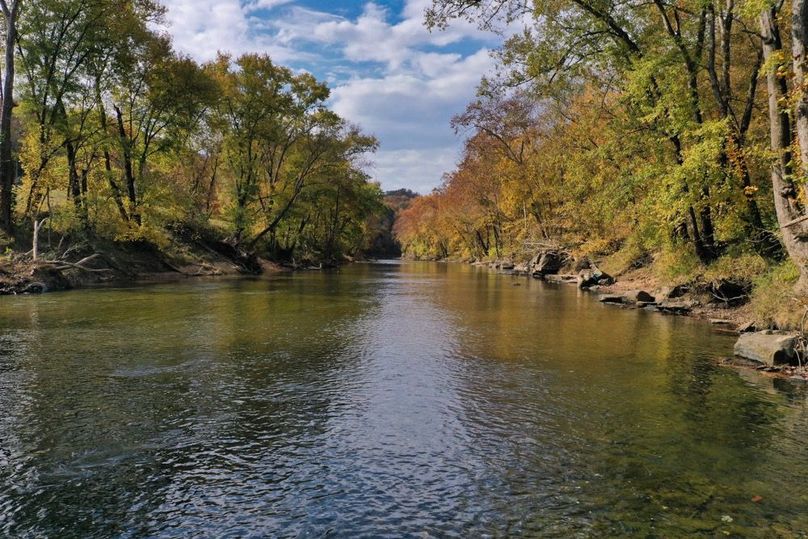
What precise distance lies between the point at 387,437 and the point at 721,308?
59.4 ft

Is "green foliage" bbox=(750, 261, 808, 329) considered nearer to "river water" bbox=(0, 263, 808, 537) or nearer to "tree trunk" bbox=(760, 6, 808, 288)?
"tree trunk" bbox=(760, 6, 808, 288)

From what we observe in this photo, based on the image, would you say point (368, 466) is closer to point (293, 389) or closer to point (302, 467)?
point (302, 467)

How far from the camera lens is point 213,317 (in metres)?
19.9

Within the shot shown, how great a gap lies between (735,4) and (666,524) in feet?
69.0

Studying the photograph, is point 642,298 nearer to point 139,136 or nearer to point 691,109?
point 691,109

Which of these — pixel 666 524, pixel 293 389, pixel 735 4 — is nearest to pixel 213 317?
pixel 293 389

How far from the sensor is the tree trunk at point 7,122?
28.5 meters

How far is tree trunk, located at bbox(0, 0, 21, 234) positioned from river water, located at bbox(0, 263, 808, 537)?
1804 centimetres

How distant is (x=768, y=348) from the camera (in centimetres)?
1309

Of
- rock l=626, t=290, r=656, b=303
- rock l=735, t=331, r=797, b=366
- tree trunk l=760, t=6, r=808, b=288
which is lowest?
rock l=735, t=331, r=797, b=366

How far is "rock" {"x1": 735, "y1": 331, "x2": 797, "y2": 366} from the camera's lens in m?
12.8

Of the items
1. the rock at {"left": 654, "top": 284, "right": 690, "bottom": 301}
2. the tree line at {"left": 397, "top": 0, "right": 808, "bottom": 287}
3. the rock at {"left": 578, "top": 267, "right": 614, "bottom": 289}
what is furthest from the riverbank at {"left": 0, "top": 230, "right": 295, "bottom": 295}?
the rock at {"left": 654, "top": 284, "right": 690, "bottom": 301}

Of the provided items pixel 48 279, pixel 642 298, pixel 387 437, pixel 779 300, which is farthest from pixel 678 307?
pixel 48 279

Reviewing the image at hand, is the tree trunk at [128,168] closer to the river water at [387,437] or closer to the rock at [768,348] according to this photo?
the river water at [387,437]
